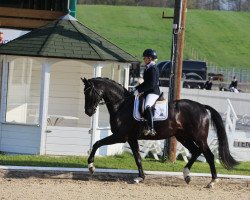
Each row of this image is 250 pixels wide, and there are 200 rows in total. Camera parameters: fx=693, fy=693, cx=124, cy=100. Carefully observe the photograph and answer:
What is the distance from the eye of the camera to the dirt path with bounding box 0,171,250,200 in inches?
437

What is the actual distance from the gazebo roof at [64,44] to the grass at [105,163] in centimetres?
240

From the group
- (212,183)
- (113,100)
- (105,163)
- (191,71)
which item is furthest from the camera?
(191,71)

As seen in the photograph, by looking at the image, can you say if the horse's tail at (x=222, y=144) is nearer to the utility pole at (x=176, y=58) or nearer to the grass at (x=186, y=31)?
the utility pole at (x=176, y=58)

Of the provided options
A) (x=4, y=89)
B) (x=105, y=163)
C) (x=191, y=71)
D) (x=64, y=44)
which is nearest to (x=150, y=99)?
(x=105, y=163)

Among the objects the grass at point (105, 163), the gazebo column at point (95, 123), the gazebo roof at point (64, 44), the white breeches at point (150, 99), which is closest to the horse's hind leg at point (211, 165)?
the white breeches at point (150, 99)

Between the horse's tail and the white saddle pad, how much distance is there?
1033 mm

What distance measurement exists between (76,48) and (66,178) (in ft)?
15.0

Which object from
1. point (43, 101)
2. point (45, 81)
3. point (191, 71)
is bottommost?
point (43, 101)

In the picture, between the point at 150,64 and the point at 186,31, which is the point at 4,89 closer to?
the point at 150,64

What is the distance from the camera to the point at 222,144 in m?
13.7

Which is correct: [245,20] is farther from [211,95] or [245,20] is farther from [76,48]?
[76,48]

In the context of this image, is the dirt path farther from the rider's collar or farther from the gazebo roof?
the gazebo roof

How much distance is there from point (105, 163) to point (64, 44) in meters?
3.18

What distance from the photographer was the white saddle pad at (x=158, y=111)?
13.3m
